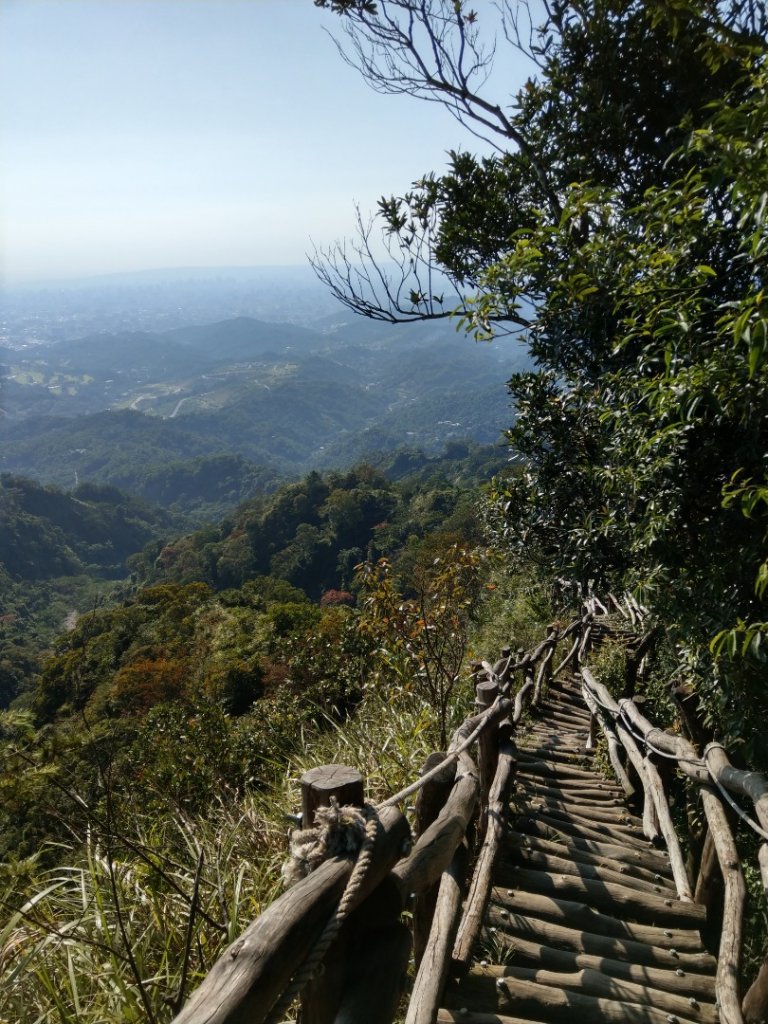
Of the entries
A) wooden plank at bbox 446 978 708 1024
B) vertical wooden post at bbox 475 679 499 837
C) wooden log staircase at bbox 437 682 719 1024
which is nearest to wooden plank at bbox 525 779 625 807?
wooden log staircase at bbox 437 682 719 1024

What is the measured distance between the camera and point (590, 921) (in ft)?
7.86

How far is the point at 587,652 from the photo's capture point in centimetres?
622

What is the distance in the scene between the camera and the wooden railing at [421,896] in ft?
3.30

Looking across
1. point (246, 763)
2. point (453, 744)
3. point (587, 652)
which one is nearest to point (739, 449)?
point (453, 744)

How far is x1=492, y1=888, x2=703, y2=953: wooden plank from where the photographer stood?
2.32 m

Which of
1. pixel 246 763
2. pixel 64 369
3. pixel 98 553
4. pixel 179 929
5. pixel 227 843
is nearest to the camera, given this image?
pixel 179 929

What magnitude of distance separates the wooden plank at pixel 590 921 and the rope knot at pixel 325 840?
4.97 feet

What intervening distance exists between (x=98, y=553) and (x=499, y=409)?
285ft

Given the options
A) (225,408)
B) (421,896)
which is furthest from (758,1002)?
(225,408)

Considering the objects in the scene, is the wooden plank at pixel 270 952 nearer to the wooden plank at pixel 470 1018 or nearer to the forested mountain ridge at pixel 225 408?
the wooden plank at pixel 470 1018

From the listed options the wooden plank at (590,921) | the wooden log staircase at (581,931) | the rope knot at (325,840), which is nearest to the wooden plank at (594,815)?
the wooden log staircase at (581,931)

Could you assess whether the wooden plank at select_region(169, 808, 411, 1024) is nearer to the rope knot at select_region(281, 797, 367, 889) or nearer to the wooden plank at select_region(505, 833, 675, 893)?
the rope knot at select_region(281, 797, 367, 889)

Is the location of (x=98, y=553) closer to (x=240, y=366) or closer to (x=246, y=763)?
(x=246, y=763)

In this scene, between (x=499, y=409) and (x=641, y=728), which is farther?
(x=499, y=409)
